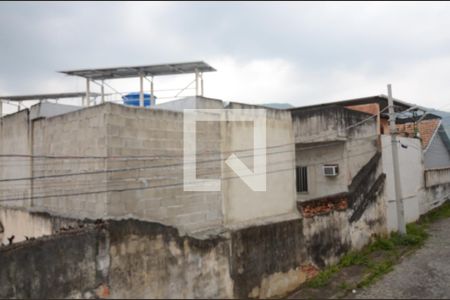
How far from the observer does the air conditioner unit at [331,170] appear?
420 inches

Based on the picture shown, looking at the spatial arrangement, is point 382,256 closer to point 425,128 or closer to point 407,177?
point 407,177

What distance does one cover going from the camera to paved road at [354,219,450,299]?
6886 millimetres

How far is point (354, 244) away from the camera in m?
9.06

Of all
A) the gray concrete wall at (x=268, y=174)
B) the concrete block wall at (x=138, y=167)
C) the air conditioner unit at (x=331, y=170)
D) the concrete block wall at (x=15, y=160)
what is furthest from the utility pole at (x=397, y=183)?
the concrete block wall at (x=15, y=160)

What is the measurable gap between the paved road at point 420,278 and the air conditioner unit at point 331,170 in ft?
9.82

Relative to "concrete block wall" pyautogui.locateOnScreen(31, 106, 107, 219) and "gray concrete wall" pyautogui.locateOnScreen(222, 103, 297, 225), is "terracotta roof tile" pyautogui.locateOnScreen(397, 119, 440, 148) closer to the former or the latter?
"gray concrete wall" pyautogui.locateOnScreen(222, 103, 297, 225)

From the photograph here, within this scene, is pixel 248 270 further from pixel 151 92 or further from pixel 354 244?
pixel 151 92

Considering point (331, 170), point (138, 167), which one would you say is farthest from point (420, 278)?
point (138, 167)

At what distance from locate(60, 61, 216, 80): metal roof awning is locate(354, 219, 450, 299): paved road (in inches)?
272

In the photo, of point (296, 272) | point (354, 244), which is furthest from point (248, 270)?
point (354, 244)

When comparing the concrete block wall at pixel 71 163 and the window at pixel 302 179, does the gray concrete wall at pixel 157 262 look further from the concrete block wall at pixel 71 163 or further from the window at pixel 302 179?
the window at pixel 302 179

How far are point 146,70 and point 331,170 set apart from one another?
630cm

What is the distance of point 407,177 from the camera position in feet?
41.9

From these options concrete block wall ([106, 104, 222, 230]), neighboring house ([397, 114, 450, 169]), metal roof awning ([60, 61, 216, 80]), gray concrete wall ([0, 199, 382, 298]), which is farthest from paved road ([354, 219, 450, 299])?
neighboring house ([397, 114, 450, 169])
